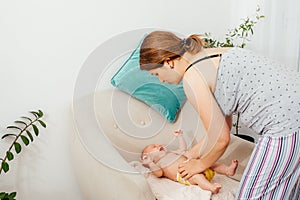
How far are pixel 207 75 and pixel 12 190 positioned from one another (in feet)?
3.78

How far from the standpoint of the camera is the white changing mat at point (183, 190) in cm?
177

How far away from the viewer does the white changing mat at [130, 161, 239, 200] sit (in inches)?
69.6

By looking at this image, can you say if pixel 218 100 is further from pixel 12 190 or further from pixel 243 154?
pixel 12 190

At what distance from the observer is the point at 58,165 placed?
7.11 ft

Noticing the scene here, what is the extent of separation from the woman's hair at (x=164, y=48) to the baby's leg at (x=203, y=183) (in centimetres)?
53

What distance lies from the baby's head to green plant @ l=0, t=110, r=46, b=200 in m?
0.51

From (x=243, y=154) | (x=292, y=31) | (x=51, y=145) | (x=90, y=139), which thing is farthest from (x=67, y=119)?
(x=292, y=31)

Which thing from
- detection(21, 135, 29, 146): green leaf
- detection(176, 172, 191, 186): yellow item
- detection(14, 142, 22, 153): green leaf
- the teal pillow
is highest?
the teal pillow

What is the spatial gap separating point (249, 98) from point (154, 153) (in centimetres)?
60

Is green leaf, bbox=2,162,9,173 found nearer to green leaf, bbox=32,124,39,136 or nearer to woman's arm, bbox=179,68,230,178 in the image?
green leaf, bbox=32,124,39,136

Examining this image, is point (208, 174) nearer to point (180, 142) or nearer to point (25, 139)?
point (180, 142)

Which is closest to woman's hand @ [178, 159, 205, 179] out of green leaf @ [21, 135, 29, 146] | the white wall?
the white wall

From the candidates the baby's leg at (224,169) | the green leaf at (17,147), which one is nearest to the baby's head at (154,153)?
the baby's leg at (224,169)

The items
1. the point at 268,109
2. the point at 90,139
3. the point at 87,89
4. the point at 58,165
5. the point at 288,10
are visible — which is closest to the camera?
the point at 268,109
